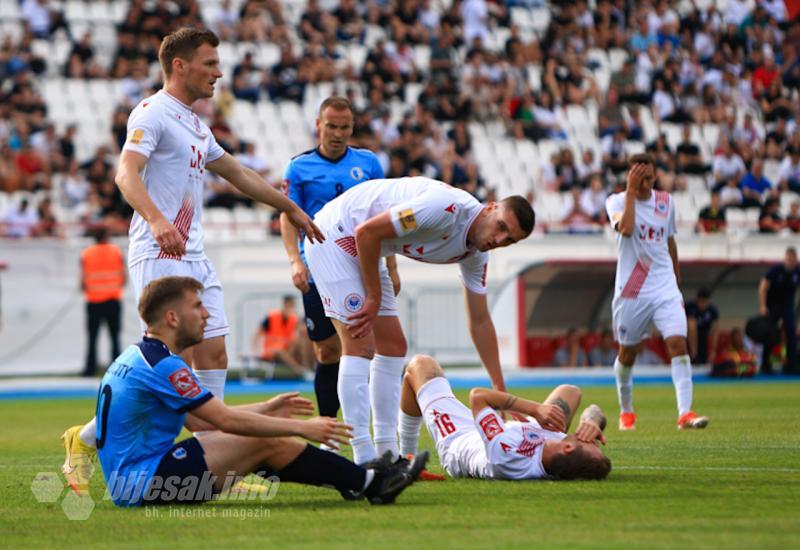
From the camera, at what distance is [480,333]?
834 cm

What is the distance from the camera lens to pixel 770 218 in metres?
24.6

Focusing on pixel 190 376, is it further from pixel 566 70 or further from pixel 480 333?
pixel 566 70

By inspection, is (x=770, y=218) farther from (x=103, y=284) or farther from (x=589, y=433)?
(x=589, y=433)

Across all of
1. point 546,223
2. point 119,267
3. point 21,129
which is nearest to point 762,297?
point 546,223

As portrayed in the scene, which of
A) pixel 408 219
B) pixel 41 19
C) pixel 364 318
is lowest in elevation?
pixel 364 318

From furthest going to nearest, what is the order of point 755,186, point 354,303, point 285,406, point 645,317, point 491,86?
point 491,86
point 755,186
point 645,317
point 354,303
point 285,406

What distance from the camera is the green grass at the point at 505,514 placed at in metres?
5.55

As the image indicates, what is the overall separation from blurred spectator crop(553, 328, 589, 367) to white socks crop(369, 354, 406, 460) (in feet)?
48.0

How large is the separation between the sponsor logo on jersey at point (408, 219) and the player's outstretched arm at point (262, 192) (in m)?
0.73

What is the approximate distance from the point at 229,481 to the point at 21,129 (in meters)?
18.4

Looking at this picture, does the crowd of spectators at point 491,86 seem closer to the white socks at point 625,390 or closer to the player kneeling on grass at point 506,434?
the white socks at point 625,390

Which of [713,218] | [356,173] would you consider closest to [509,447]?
[356,173]

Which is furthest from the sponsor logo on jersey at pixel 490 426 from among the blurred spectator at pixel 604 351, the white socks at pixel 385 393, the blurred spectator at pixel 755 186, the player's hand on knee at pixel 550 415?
the blurred spectator at pixel 755 186

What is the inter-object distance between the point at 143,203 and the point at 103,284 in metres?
13.9
